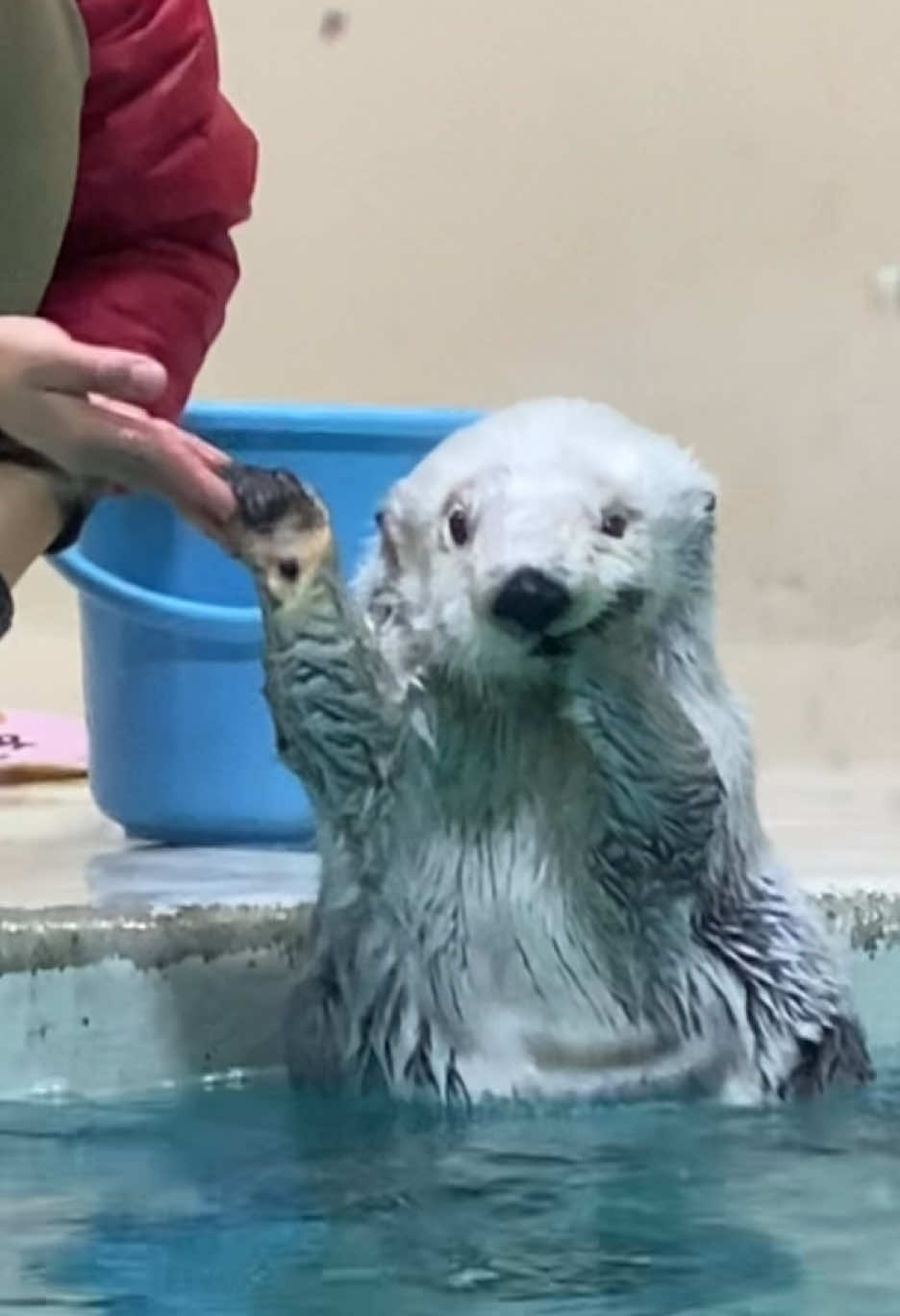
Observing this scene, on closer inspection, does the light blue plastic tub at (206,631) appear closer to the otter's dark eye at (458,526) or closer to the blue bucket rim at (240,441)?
the blue bucket rim at (240,441)

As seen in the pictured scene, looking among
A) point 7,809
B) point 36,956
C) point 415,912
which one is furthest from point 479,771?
point 7,809

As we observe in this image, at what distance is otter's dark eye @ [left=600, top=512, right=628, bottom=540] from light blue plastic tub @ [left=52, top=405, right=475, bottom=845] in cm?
45

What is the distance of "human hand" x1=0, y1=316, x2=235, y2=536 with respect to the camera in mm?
891

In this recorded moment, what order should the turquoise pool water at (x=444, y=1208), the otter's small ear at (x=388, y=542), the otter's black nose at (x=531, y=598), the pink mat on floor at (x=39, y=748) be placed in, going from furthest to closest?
the pink mat on floor at (x=39, y=748)
the otter's small ear at (x=388, y=542)
the otter's black nose at (x=531, y=598)
the turquoise pool water at (x=444, y=1208)

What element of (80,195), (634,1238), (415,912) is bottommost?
(634,1238)

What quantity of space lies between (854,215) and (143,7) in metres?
1.45

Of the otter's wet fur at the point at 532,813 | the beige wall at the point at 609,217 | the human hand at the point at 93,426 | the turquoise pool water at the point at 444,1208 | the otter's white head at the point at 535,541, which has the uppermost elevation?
the beige wall at the point at 609,217

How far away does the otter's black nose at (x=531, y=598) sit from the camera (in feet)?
2.76

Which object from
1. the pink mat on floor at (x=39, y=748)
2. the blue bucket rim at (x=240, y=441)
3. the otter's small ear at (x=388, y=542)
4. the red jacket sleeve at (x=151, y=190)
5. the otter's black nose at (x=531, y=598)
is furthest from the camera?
Answer: the pink mat on floor at (x=39, y=748)

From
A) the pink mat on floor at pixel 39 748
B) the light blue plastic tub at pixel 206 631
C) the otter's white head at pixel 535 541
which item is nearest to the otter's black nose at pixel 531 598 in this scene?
the otter's white head at pixel 535 541

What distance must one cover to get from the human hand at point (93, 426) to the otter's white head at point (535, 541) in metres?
0.07

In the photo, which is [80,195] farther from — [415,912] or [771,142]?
[771,142]

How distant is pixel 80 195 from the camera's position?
112 centimetres

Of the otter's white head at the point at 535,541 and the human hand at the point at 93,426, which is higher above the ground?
the human hand at the point at 93,426
